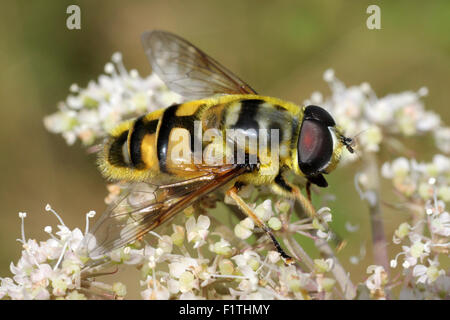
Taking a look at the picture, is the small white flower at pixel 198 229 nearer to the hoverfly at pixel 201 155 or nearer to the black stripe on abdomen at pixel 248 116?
the hoverfly at pixel 201 155

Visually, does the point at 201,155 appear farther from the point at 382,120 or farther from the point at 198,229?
the point at 382,120

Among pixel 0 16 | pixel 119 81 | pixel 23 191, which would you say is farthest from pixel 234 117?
pixel 0 16

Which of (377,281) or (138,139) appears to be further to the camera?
(138,139)

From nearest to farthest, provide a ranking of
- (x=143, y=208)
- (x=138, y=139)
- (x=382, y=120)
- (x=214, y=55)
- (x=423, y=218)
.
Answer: (x=143, y=208), (x=138, y=139), (x=423, y=218), (x=382, y=120), (x=214, y=55)

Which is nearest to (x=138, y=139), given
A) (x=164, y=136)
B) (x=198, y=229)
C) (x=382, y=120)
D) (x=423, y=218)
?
(x=164, y=136)

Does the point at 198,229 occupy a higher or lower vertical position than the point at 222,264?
higher

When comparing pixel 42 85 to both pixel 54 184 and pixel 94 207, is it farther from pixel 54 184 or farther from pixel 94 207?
pixel 94 207

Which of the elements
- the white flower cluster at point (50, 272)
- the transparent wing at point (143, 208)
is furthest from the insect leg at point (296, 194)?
the white flower cluster at point (50, 272)
